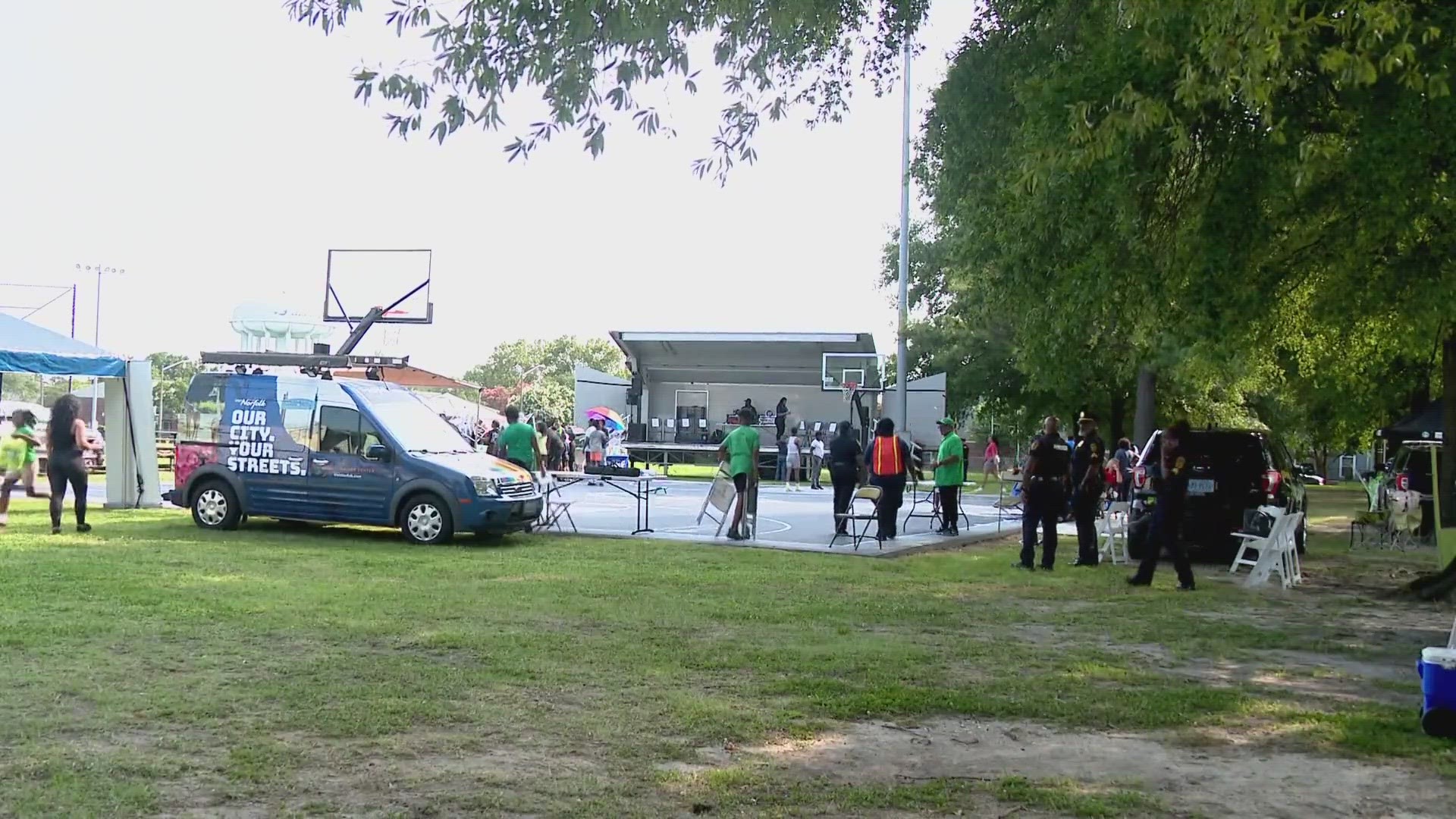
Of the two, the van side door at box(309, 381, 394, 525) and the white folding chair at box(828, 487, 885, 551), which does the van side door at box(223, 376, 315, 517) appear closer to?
the van side door at box(309, 381, 394, 525)

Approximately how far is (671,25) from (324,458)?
9549 mm

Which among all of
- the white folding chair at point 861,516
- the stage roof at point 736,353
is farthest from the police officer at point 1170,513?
the stage roof at point 736,353

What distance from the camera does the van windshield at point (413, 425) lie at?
14297mm

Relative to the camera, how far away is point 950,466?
55.5ft

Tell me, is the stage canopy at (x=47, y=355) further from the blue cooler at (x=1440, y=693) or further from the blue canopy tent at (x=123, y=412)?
the blue cooler at (x=1440, y=693)

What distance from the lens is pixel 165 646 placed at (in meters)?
7.36

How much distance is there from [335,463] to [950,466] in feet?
26.5

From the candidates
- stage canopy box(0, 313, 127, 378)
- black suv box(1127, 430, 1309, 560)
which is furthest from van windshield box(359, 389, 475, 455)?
black suv box(1127, 430, 1309, 560)

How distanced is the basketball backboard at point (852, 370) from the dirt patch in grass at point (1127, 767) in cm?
2817

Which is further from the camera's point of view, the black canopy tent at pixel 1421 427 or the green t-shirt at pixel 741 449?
the black canopy tent at pixel 1421 427

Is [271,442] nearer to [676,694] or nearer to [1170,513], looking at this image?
[676,694]

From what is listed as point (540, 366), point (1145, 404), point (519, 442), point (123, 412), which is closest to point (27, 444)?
point (123, 412)

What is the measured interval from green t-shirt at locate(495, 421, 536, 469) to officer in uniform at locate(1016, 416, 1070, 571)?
21.8ft

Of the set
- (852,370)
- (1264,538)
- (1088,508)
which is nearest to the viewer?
(1264,538)
